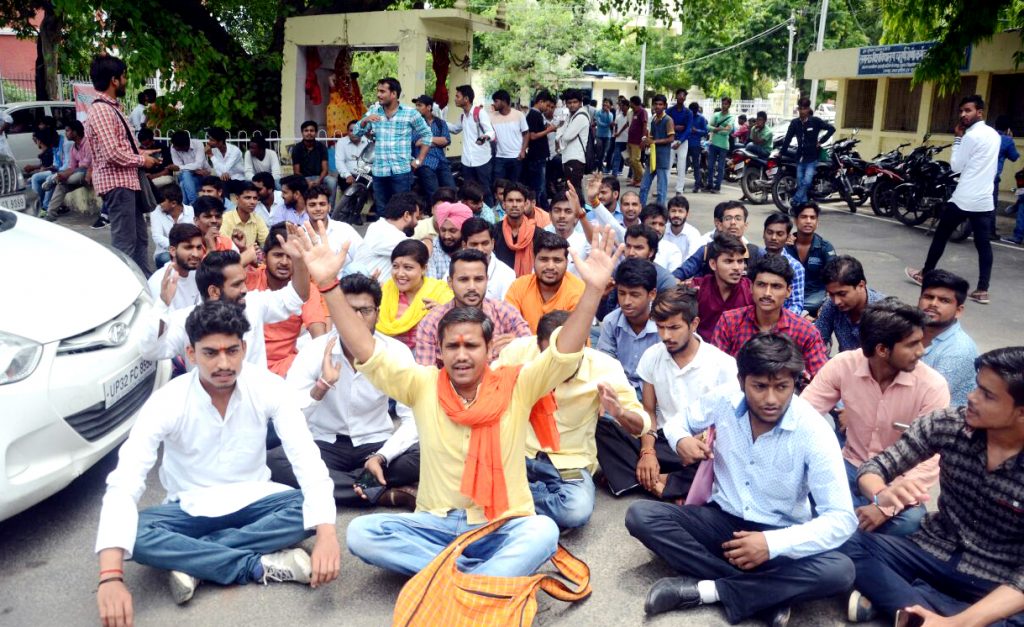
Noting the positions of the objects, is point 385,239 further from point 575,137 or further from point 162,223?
point 575,137

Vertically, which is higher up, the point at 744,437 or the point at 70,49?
the point at 70,49

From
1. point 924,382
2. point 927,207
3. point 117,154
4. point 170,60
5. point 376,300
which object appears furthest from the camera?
point 927,207

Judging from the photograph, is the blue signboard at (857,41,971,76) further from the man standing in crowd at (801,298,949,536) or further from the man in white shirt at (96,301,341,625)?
the man in white shirt at (96,301,341,625)

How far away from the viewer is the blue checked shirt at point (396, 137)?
8742mm

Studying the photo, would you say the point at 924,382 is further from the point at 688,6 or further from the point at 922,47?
the point at 922,47

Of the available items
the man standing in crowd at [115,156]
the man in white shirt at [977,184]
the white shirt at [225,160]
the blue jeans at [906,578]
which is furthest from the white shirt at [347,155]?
the blue jeans at [906,578]

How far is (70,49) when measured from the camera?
1205cm

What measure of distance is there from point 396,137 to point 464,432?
20.0 feet

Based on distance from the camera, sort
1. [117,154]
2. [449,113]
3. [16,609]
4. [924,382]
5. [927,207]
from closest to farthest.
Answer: [16,609] → [924,382] → [117,154] → [927,207] → [449,113]

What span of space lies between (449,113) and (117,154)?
27.0ft

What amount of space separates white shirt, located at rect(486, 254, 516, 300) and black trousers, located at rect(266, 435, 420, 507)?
1.74m

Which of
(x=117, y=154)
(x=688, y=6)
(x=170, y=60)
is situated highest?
(x=688, y=6)

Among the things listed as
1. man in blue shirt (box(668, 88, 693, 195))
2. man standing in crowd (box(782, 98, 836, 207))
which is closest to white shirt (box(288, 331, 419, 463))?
man standing in crowd (box(782, 98, 836, 207))

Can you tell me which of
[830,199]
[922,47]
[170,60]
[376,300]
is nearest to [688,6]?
[830,199]
